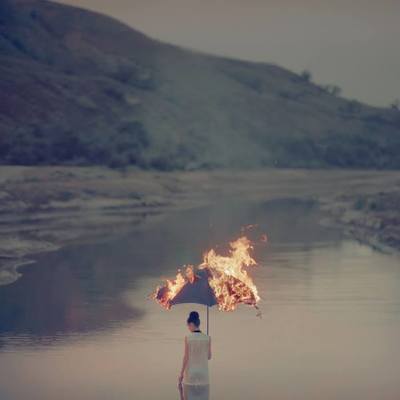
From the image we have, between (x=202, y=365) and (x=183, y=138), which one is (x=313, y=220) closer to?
(x=202, y=365)

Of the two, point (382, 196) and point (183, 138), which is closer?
point (382, 196)

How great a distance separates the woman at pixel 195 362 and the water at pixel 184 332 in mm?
194

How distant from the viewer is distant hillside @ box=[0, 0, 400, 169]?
324 ft

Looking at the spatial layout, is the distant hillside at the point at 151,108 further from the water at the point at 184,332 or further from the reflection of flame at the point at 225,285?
the reflection of flame at the point at 225,285

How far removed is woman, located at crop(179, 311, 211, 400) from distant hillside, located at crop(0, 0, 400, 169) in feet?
237

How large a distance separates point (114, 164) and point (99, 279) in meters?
61.9

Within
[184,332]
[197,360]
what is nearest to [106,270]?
[184,332]

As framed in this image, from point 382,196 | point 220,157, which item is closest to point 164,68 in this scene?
point 220,157

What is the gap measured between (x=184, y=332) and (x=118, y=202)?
4677 cm

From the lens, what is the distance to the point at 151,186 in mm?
76625

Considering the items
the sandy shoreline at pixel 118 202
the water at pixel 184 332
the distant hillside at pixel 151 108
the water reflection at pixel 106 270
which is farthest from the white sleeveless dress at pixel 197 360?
the distant hillside at pixel 151 108

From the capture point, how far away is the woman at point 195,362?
14.9 meters

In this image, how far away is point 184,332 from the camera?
68.9 feet

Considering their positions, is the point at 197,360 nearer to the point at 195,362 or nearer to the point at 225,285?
the point at 195,362
